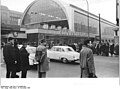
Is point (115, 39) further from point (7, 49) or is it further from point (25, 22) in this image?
point (7, 49)

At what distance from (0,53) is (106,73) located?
61.8 inches

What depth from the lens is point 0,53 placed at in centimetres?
191

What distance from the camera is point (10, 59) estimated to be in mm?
2035

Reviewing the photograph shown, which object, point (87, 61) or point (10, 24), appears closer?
point (87, 61)

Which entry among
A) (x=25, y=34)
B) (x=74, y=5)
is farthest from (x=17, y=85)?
(x=74, y=5)

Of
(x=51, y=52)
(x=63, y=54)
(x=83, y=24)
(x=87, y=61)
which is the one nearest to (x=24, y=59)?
(x=51, y=52)

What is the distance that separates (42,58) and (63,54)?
62 centimetres

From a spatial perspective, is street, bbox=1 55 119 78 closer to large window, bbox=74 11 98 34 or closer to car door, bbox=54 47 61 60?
car door, bbox=54 47 61 60

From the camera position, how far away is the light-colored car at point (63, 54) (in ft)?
7.30

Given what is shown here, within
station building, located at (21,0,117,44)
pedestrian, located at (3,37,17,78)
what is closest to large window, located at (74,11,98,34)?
station building, located at (21,0,117,44)

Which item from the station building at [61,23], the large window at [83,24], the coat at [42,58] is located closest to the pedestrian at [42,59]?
the coat at [42,58]

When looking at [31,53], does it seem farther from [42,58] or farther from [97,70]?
[97,70]

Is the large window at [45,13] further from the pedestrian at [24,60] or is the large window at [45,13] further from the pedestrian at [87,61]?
the pedestrian at [87,61]

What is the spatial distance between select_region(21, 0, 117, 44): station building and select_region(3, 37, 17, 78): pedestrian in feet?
0.97
